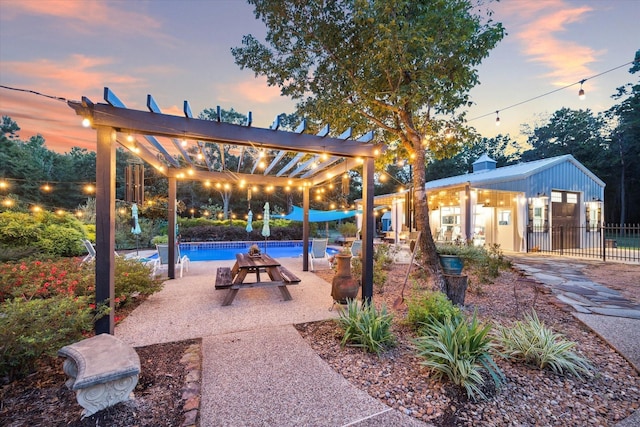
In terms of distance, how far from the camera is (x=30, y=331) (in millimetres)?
2018

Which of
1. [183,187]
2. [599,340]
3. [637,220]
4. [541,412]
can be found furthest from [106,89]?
[637,220]

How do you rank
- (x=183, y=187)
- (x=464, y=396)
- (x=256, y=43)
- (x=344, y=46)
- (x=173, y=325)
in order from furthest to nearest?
(x=183, y=187) → (x=256, y=43) → (x=344, y=46) → (x=173, y=325) → (x=464, y=396)

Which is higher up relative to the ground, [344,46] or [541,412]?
[344,46]

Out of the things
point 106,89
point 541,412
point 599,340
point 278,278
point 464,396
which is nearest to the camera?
point 541,412

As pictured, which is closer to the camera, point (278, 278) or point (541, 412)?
point (541, 412)

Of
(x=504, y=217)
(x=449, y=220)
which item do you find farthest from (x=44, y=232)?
(x=504, y=217)

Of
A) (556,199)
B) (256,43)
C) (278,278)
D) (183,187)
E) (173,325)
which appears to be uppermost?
(256,43)

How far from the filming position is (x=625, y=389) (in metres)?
2.16

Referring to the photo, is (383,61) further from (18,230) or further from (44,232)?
(44,232)

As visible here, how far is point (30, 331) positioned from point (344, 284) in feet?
10.6

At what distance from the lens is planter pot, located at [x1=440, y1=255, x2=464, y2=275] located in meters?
4.19

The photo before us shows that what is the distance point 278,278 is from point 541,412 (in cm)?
343

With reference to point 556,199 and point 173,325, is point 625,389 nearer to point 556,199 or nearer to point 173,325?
point 173,325

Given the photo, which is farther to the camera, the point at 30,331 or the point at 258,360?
the point at 258,360
